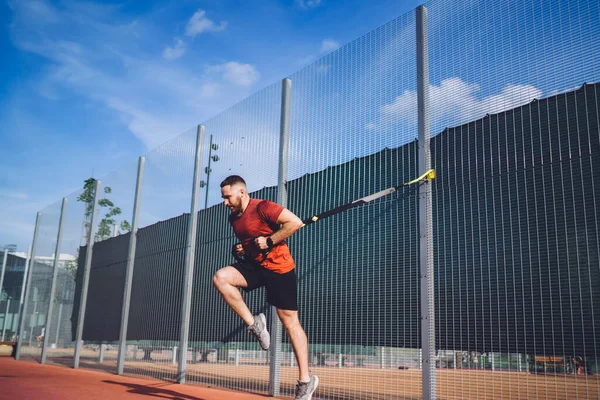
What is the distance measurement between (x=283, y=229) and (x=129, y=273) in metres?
6.09

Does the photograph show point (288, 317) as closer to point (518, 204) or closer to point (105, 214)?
point (518, 204)

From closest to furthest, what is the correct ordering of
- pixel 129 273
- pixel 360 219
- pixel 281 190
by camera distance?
1. pixel 360 219
2. pixel 281 190
3. pixel 129 273

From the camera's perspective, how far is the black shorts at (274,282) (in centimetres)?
358

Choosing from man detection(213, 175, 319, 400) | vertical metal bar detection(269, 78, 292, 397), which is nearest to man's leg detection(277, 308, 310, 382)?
man detection(213, 175, 319, 400)

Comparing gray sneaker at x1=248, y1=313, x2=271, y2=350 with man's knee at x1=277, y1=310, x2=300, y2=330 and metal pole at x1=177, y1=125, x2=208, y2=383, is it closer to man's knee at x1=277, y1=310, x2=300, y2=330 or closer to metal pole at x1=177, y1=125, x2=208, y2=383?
man's knee at x1=277, y1=310, x2=300, y2=330

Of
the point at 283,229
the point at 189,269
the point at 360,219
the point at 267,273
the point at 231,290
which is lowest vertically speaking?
the point at 231,290

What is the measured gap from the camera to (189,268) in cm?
726

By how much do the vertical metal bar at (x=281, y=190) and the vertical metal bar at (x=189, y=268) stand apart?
6.41 feet

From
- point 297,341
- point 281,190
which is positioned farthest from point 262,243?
point 281,190

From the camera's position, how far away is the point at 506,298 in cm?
359

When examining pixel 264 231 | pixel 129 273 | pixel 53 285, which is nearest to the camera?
pixel 264 231

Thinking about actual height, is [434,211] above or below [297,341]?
above

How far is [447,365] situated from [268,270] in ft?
5.37

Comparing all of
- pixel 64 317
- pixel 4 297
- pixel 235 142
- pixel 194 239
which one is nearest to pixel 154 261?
pixel 194 239
